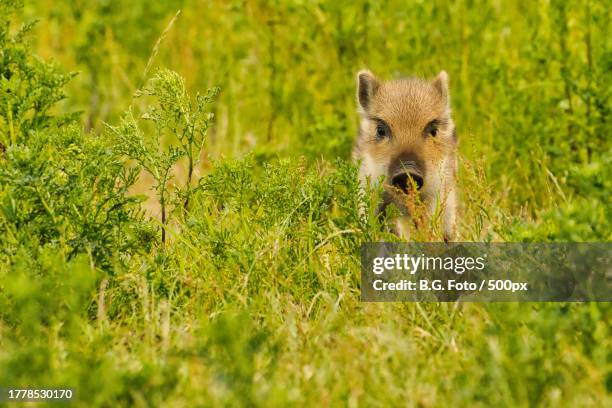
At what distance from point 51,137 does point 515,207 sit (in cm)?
330

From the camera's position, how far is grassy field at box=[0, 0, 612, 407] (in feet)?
11.5

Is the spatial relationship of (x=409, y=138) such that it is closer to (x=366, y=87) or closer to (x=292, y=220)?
(x=366, y=87)

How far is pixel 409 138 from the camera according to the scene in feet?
19.4

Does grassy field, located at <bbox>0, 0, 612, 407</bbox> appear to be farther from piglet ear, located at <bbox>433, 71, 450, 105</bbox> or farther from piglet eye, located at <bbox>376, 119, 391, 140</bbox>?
piglet eye, located at <bbox>376, 119, 391, 140</bbox>

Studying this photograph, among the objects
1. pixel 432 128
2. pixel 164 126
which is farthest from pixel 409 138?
pixel 164 126

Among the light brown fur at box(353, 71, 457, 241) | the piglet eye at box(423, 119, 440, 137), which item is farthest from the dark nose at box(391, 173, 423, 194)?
the piglet eye at box(423, 119, 440, 137)

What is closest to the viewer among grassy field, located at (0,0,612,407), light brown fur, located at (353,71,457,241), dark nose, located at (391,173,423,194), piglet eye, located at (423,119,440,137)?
grassy field, located at (0,0,612,407)

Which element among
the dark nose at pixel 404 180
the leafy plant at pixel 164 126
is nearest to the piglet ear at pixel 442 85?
the dark nose at pixel 404 180

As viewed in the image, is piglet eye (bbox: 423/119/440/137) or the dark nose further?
piglet eye (bbox: 423/119/440/137)

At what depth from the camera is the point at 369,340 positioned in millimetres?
4020

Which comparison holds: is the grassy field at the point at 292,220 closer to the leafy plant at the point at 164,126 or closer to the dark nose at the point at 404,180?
the leafy plant at the point at 164,126

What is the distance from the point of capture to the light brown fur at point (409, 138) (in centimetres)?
569

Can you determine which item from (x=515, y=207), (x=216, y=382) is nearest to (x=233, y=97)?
(x=515, y=207)

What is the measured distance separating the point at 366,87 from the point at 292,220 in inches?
65.0
